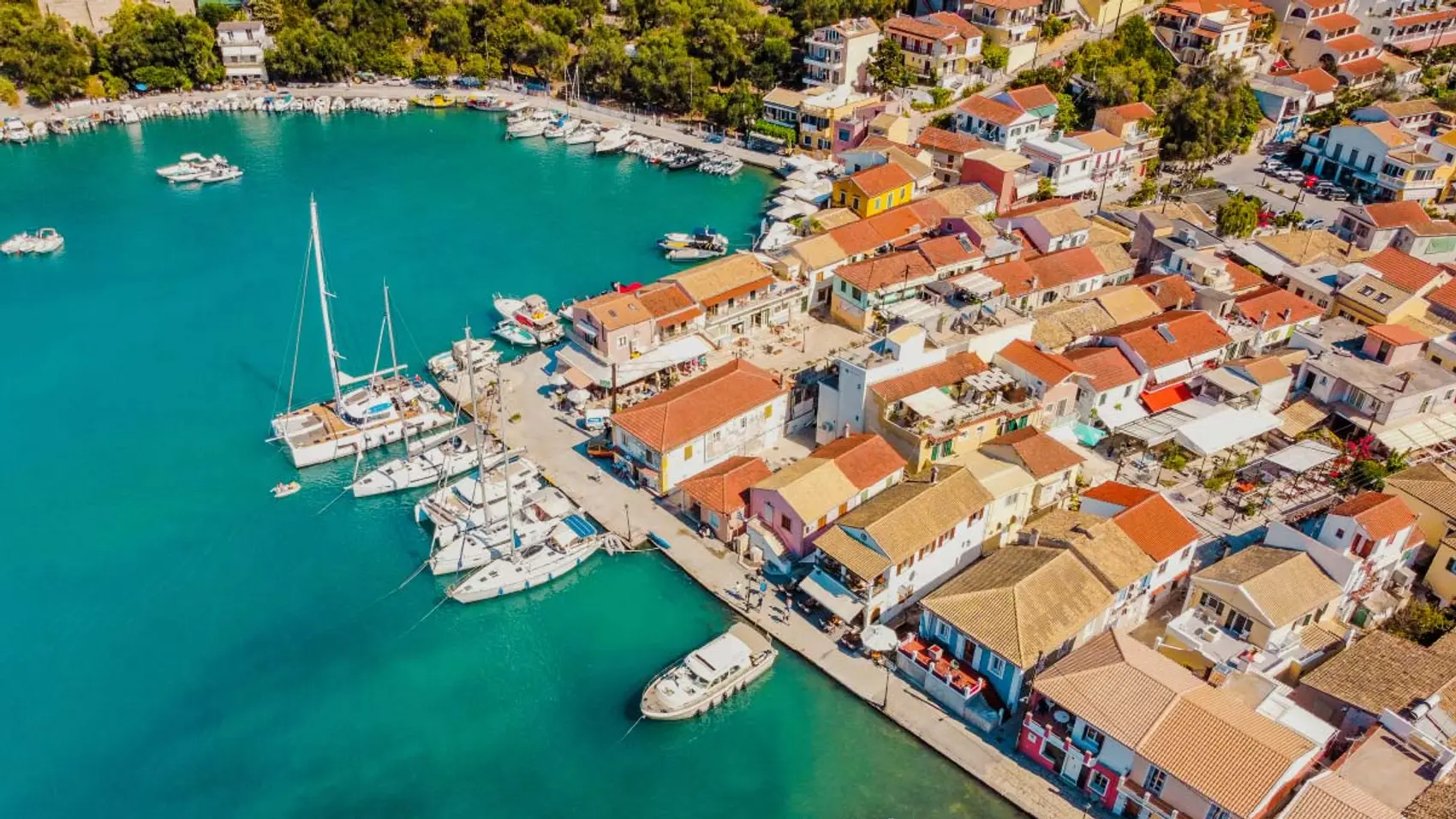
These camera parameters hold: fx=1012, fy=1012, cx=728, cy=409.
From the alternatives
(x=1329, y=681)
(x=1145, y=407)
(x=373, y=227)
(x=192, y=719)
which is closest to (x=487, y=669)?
(x=192, y=719)

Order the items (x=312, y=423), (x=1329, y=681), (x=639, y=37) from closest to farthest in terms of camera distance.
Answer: (x=1329, y=681)
(x=312, y=423)
(x=639, y=37)

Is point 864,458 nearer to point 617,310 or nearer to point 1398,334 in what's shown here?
point 617,310

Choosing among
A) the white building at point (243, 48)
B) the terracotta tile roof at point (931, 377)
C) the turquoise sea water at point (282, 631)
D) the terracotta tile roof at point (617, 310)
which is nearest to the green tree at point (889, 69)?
the turquoise sea water at point (282, 631)

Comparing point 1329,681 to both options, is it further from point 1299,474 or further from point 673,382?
point 673,382

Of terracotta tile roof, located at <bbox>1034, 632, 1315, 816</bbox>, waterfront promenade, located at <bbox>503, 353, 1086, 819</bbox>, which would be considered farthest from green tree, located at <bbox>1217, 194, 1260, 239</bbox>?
waterfront promenade, located at <bbox>503, 353, 1086, 819</bbox>

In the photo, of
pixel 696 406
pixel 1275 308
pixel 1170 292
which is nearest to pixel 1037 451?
pixel 696 406

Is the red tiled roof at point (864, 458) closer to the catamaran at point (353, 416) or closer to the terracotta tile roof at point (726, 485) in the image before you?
the terracotta tile roof at point (726, 485)
